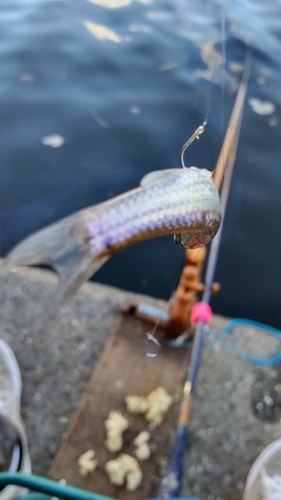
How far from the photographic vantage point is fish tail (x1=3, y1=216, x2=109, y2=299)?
27.0 inches

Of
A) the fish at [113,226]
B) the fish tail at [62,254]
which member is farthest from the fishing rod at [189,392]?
the fish tail at [62,254]

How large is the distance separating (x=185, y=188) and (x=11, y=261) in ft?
1.04

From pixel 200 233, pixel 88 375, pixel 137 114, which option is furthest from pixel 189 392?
pixel 137 114

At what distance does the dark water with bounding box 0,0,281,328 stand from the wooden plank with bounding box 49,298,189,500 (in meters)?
0.57

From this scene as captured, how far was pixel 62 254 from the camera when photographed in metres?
0.71

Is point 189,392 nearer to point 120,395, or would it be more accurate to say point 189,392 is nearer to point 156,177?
point 120,395

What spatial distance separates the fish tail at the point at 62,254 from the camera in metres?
0.69

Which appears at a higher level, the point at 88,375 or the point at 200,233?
the point at 200,233

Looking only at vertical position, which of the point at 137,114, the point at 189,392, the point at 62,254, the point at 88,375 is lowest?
the point at 88,375

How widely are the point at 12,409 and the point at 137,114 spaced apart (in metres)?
2.58

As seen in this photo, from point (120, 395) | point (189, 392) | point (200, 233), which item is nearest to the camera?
point (200, 233)

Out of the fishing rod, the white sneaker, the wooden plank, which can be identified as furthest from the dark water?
the white sneaker

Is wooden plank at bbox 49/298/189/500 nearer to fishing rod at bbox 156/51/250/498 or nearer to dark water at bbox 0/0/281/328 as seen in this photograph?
fishing rod at bbox 156/51/250/498

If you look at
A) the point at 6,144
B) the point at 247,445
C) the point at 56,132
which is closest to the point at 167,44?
the point at 56,132
